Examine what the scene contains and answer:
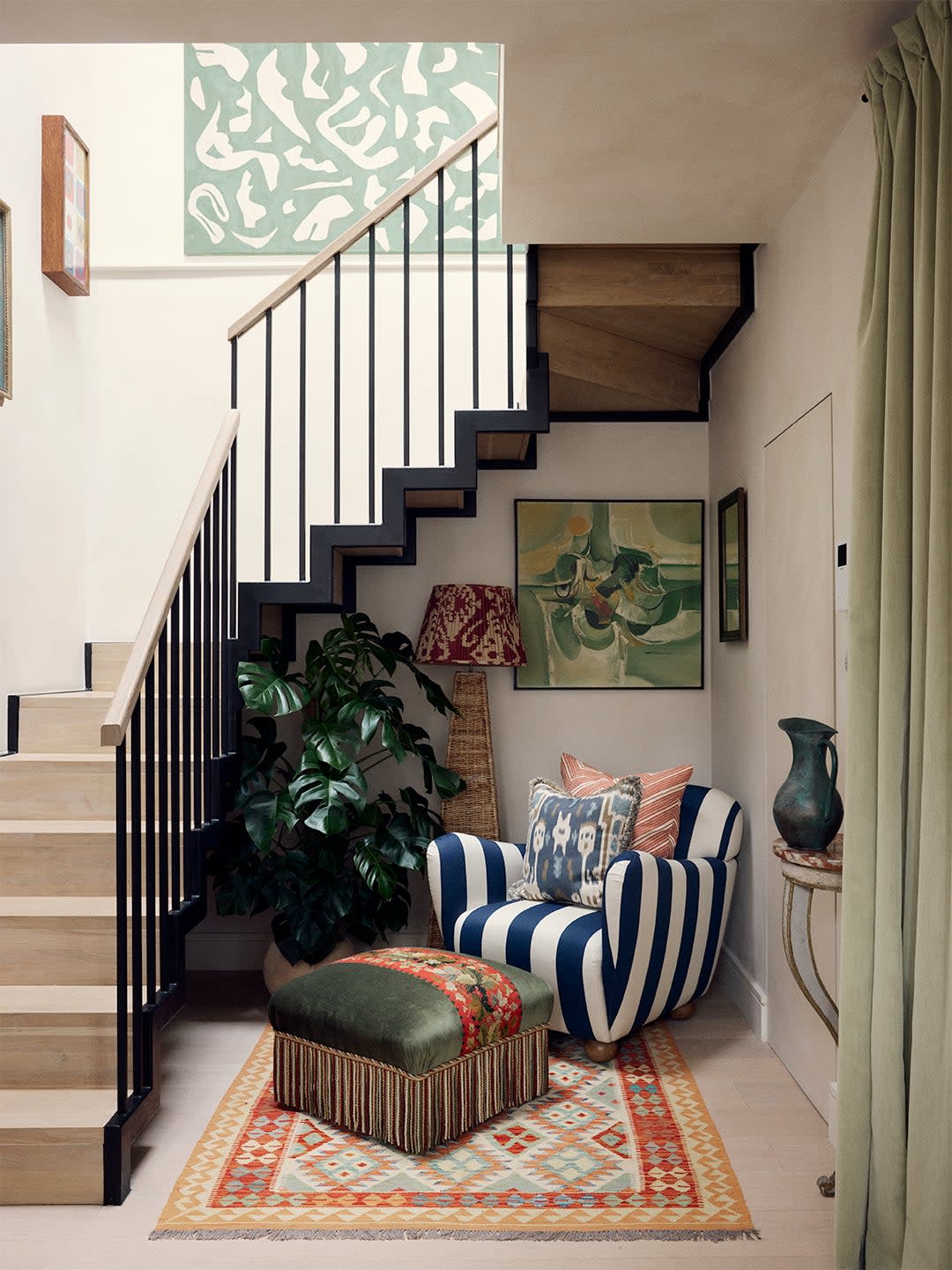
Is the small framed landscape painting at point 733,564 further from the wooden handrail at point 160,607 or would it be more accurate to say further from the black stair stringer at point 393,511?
the wooden handrail at point 160,607

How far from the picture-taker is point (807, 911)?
2.42 metres

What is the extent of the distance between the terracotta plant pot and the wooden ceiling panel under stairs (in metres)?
2.25

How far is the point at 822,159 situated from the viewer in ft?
9.18

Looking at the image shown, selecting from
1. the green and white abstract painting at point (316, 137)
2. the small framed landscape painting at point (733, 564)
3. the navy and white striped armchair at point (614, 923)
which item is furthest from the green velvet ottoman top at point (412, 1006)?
the green and white abstract painting at point (316, 137)

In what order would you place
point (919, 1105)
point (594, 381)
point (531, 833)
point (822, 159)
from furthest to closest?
1. point (594, 381)
2. point (531, 833)
3. point (822, 159)
4. point (919, 1105)

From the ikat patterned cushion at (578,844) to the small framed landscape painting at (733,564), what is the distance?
0.73 meters

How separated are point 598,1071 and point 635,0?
2.77 m

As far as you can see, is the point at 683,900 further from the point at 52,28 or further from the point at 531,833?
the point at 52,28

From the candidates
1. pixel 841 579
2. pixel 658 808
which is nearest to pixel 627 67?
pixel 841 579

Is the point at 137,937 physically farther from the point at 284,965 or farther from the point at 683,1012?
the point at 683,1012

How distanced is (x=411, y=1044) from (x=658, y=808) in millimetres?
1420

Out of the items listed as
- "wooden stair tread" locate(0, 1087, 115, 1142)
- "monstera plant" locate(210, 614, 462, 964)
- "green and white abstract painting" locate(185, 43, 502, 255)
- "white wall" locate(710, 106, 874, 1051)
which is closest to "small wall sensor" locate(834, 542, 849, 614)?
"white wall" locate(710, 106, 874, 1051)

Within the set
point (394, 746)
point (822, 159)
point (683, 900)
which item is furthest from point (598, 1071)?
point (822, 159)

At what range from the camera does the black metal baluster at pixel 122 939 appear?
243cm
